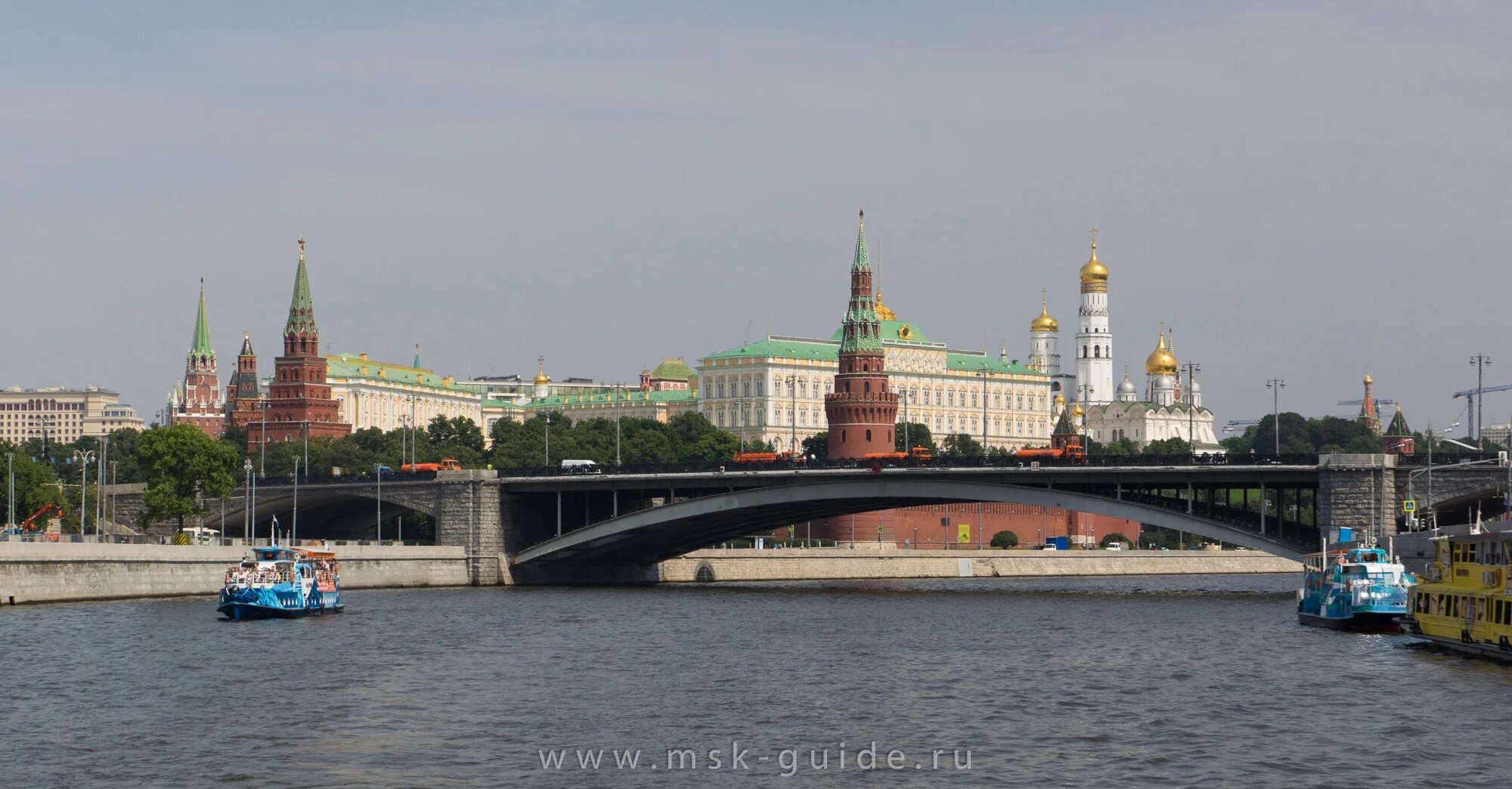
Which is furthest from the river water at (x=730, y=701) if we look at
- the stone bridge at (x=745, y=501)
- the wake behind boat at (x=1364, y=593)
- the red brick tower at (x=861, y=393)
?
the red brick tower at (x=861, y=393)

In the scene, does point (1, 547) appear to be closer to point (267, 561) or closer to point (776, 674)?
point (267, 561)

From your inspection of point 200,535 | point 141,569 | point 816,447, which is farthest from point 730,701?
point 816,447

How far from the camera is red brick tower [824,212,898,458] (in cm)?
17075

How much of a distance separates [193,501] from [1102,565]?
2348 inches

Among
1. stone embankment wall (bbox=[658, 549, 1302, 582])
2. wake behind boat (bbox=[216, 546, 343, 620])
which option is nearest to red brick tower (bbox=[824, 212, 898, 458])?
stone embankment wall (bbox=[658, 549, 1302, 582])

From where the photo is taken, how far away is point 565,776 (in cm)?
3878

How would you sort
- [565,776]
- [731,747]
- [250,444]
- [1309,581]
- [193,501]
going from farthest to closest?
[250,444], [193,501], [1309,581], [731,747], [565,776]

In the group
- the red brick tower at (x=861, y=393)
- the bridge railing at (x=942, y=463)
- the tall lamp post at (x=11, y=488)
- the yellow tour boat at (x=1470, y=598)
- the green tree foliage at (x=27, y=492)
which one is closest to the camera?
the yellow tour boat at (x=1470, y=598)

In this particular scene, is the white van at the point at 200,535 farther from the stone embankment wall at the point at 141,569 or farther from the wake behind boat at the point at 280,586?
the wake behind boat at the point at 280,586

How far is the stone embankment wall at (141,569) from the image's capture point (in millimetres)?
76000

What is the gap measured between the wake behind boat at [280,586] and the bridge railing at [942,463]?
29.3 metres

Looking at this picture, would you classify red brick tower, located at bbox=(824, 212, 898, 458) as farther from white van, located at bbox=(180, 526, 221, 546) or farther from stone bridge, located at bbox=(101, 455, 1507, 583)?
white van, located at bbox=(180, 526, 221, 546)

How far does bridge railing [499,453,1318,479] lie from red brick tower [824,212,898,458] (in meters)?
58.5

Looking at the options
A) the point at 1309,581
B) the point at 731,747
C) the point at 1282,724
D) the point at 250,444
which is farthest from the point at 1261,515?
the point at 250,444
